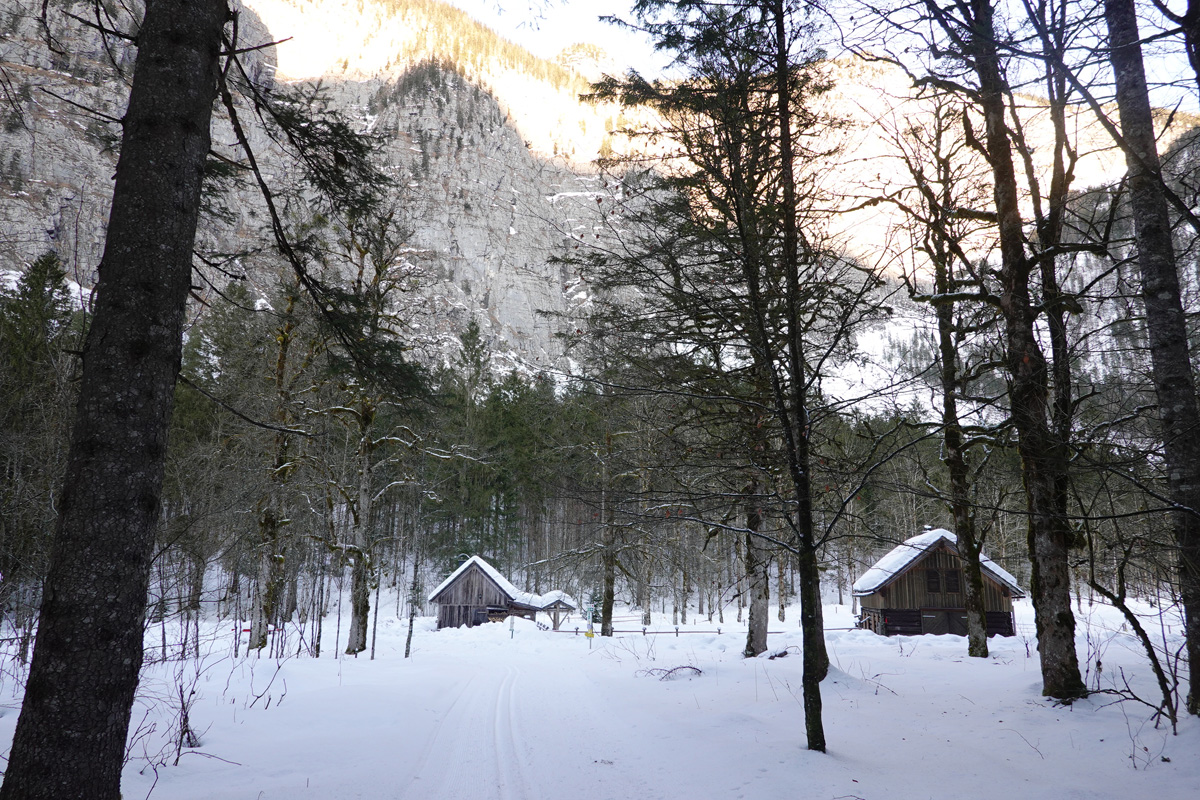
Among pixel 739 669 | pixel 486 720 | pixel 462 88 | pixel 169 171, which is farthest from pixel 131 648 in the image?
pixel 462 88

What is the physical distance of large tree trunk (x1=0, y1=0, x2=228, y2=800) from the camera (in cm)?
261

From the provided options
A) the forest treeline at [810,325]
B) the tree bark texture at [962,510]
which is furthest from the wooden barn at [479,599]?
the tree bark texture at [962,510]

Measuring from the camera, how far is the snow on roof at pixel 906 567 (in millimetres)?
22312

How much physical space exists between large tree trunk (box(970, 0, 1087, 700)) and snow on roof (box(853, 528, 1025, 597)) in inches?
665

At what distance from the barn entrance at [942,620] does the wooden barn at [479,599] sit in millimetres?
16474

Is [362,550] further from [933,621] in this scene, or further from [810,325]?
[933,621]

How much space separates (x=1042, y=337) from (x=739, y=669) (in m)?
6.62

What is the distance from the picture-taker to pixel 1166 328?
5047mm

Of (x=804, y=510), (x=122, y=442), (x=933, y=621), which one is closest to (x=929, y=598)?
(x=933, y=621)

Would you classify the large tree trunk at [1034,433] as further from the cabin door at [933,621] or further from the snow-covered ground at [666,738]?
the cabin door at [933,621]

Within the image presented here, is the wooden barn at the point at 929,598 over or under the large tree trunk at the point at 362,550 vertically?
under

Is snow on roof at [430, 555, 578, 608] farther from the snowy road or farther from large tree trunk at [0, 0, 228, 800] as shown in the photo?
large tree trunk at [0, 0, 228, 800]

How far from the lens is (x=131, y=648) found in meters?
2.83

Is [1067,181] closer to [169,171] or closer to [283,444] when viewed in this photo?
[169,171]
